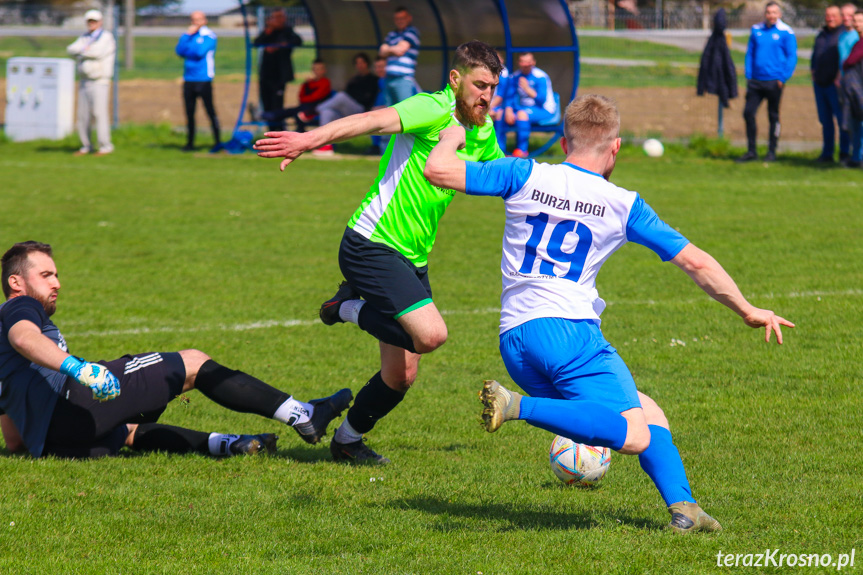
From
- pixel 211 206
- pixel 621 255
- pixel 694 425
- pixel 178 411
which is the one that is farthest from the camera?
pixel 211 206

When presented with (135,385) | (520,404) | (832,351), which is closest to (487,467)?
(520,404)

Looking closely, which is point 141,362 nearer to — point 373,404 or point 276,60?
point 373,404

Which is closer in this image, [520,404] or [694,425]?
[520,404]

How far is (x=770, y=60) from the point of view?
50.9 ft

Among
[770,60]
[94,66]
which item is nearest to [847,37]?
[770,60]

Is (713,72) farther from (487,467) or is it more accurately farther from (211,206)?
(487,467)

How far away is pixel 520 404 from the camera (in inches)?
140

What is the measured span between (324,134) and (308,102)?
1452 cm

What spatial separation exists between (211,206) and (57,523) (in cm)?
900

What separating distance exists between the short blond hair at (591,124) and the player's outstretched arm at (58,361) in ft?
7.46

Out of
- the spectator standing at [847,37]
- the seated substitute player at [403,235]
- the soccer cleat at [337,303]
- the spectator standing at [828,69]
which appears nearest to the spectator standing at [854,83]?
the spectator standing at [847,37]

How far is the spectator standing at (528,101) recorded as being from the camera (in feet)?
55.3

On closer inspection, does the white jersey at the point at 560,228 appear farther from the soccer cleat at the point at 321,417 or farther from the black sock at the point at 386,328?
the soccer cleat at the point at 321,417

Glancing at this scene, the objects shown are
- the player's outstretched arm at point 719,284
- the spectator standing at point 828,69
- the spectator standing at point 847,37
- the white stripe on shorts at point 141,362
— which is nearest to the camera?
the player's outstretched arm at point 719,284
